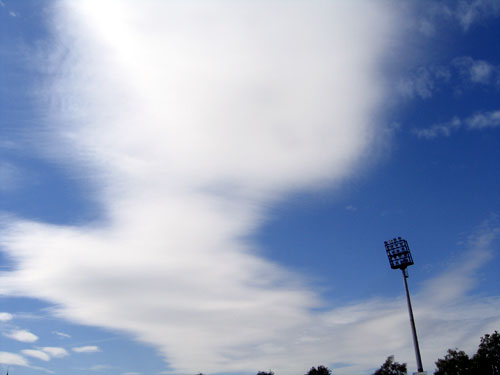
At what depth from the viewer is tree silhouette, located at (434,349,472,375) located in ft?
304

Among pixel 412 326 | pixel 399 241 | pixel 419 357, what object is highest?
pixel 399 241

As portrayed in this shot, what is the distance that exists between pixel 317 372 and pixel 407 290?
4553 inches

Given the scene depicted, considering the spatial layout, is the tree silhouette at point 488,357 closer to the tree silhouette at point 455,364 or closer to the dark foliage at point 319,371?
the tree silhouette at point 455,364

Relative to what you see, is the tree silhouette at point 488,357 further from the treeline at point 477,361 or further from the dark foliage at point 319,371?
the dark foliage at point 319,371

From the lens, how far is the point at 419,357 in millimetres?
26875

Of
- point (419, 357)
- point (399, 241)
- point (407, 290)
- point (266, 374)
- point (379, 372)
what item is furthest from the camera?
point (266, 374)

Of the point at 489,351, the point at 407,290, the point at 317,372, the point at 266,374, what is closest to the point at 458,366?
the point at 489,351

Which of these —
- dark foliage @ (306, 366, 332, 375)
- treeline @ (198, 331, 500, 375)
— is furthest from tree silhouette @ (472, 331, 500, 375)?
dark foliage @ (306, 366, 332, 375)

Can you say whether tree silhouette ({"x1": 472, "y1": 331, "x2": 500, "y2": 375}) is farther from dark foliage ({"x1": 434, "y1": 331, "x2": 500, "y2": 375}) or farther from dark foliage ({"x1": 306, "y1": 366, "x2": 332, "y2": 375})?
dark foliage ({"x1": 306, "y1": 366, "x2": 332, "y2": 375})

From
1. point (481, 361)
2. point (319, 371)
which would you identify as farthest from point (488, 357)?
point (319, 371)

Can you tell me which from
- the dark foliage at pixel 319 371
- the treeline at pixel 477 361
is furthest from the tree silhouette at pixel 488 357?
the dark foliage at pixel 319 371

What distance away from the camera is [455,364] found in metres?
94.6

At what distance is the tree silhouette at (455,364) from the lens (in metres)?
92.6

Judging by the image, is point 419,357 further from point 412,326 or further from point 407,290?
point 407,290
